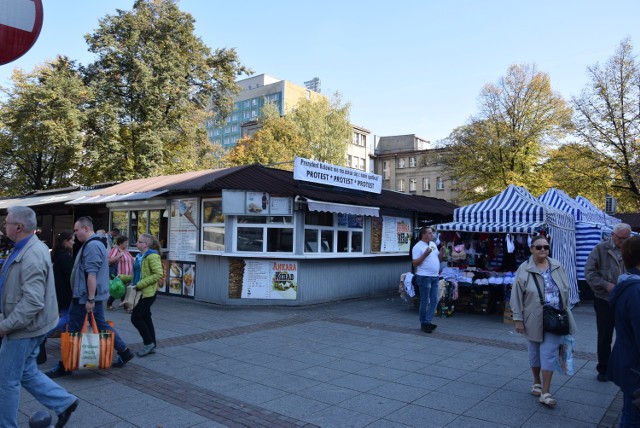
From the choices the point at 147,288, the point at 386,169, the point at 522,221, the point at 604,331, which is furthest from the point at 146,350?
the point at 386,169

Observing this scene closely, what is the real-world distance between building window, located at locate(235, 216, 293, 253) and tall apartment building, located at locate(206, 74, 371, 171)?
46698mm

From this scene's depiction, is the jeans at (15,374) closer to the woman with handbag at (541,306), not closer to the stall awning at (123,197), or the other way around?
the woman with handbag at (541,306)

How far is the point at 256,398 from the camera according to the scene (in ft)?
16.7

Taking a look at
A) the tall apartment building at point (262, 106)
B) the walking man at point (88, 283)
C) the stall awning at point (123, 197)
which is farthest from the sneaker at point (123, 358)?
the tall apartment building at point (262, 106)

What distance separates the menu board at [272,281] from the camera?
11234mm

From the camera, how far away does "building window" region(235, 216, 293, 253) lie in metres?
11.4

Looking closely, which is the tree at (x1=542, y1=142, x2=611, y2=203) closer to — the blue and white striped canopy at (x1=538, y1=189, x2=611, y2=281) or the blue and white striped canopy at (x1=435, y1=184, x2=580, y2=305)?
the blue and white striped canopy at (x1=538, y1=189, x2=611, y2=281)

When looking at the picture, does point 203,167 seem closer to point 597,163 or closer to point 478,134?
point 478,134

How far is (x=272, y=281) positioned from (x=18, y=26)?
8842mm

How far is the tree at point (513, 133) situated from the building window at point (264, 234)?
1945cm

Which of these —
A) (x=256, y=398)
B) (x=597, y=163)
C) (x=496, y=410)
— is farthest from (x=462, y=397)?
(x=597, y=163)

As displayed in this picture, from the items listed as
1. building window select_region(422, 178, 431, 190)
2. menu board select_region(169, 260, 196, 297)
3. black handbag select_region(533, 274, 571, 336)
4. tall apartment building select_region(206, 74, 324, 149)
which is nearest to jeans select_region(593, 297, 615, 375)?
black handbag select_region(533, 274, 571, 336)

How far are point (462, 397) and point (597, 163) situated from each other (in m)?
24.5

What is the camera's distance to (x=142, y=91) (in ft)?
86.2
